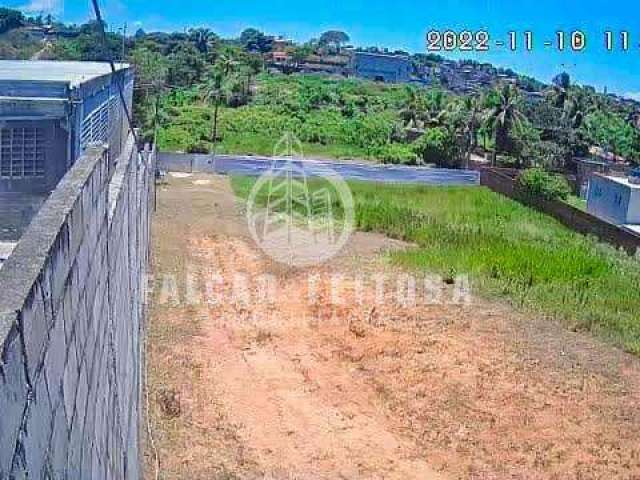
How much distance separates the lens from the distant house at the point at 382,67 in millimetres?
47325

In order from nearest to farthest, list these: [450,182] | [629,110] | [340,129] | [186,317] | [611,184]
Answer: [186,317]
[611,184]
[450,182]
[340,129]
[629,110]

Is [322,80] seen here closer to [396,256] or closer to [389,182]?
[389,182]

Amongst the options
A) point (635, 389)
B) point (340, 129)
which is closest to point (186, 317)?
point (635, 389)

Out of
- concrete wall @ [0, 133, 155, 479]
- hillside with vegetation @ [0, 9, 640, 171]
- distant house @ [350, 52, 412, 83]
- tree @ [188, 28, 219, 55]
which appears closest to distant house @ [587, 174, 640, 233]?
hillside with vegetation @ [0, 9, 640, 171]

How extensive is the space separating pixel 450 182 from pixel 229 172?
6.07m

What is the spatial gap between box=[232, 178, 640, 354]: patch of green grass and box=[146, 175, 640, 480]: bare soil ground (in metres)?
0.60

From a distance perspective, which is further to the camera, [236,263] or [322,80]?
[322,80]

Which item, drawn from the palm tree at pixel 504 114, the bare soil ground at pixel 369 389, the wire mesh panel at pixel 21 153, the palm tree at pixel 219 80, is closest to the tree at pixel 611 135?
the palm tree at pixel 504 114

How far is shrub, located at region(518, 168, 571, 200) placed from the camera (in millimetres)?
17125

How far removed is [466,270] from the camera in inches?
386

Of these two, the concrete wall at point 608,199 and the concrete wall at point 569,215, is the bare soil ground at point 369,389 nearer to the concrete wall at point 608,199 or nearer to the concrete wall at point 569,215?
the concrete wall at point 569,215

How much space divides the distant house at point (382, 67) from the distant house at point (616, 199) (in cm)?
3119

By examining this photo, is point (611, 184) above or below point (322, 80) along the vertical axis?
below

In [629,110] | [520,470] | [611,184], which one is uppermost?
[629,110]
